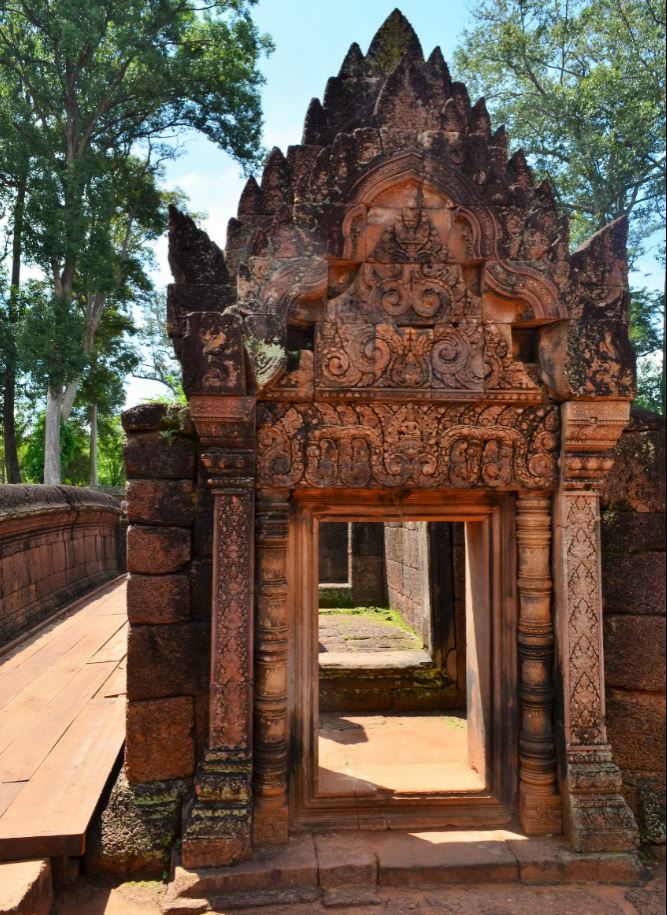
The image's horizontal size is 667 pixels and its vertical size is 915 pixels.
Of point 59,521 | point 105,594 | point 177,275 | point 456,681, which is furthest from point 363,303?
point 105,594

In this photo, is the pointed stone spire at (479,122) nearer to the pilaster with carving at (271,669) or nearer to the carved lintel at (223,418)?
the carved lintel at (223,418)

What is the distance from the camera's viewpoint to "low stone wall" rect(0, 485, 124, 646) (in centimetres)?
741

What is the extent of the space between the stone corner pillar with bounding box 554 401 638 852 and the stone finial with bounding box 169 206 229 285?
7.18 ft

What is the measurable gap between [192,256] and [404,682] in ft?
17.0

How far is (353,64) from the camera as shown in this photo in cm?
427

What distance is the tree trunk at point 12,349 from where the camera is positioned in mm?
18219

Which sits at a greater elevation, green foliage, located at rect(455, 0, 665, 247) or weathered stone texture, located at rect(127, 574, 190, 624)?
green foliage, located at rect(455, 0, 665, 247)

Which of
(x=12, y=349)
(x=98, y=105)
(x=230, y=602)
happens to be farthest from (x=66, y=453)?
(x=230, y=602)

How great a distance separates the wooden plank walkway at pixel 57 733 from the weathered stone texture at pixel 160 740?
266 mm

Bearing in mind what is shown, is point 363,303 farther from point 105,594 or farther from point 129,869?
point 105,594

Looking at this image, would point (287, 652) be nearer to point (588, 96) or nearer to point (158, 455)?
point (158, 455)

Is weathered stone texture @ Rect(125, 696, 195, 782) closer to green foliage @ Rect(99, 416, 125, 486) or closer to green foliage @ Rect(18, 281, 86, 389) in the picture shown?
green foliage @ Rect(18, 281, 86, 389)

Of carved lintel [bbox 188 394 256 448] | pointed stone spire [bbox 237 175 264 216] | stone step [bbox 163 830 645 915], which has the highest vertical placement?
pointed stone spire [bbox 237 175 264 216]

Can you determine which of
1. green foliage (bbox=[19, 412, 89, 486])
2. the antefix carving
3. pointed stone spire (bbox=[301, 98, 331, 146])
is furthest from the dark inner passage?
green foliage (bbox=[19, 412, 89, 486])
